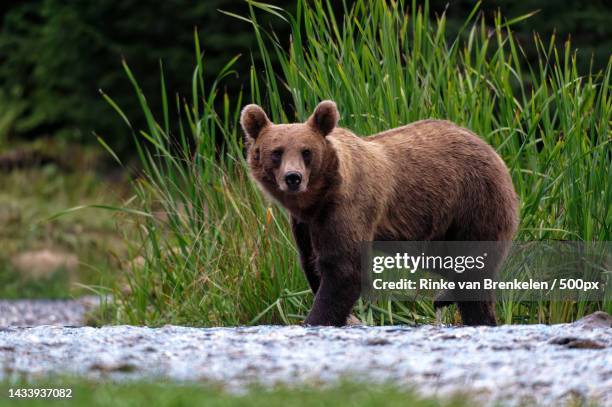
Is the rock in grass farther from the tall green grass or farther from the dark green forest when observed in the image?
the dark green forest

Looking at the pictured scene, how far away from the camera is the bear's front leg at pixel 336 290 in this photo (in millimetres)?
4895

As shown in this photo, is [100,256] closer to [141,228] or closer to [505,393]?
[141,228]

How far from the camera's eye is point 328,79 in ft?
20.5

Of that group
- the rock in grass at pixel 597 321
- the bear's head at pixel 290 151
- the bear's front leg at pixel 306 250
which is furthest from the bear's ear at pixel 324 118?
the rock in grass at pixel 597 321

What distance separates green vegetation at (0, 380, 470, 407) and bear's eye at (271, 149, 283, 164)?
5.38ft

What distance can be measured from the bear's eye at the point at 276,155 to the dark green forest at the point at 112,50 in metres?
8.94

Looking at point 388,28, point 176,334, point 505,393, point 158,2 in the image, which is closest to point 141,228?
point 388,28

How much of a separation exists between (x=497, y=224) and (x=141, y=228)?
2692 millimetres

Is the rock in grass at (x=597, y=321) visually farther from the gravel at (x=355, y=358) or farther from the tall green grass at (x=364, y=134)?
the tall green grass at (x=364, y=134)

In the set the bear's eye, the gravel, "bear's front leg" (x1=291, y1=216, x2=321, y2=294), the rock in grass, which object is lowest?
the rock in grass

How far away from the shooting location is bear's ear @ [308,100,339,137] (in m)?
4.95

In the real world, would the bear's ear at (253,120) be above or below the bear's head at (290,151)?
above

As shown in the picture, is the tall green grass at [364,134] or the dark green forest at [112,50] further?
the dark green forest at [112,50]

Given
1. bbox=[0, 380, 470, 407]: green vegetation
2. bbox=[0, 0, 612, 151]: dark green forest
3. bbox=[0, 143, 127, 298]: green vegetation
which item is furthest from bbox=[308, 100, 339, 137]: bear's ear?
bbox=[0, 0, 612, 151]: dark green forest
